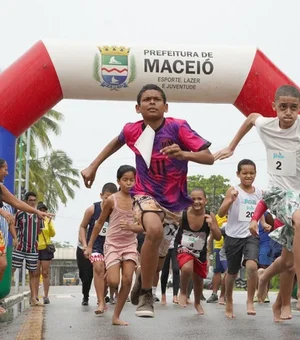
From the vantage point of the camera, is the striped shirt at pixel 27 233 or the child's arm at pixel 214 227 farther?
the striped shirt at pixel 27 233

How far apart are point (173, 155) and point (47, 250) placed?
8.02 m

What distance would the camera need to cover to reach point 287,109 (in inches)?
259

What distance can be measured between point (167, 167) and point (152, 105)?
1.62 feet

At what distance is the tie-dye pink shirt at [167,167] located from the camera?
642 centimetres

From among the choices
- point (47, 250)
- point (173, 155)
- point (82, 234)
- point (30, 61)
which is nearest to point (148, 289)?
point (173, 155)

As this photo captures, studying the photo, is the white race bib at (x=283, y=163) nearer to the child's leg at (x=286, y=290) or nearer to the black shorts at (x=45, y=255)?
the child's leg at (x=286, y=290)

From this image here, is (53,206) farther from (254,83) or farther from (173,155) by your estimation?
(173,155)

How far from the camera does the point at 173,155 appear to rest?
582 centimetres

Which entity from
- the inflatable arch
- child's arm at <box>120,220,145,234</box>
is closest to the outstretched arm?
child's arm at <box>120,220,145,234</box>

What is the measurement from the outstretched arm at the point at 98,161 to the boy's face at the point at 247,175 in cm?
262

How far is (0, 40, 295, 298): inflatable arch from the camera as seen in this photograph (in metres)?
11.2

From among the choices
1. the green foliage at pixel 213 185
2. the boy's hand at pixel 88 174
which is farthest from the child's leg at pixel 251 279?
the green foliage at pixel 213 185

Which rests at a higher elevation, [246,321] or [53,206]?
[53,206]

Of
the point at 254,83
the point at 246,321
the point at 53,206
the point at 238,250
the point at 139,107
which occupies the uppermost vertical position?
the point at 53,206
